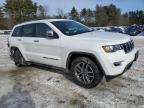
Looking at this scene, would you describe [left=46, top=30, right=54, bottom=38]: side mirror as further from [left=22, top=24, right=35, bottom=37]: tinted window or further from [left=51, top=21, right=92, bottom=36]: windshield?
[left=22, top=24, right=35, bottom=37]: tinted window

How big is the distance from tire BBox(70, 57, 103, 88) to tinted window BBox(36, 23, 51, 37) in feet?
4.94

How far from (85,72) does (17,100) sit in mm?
1797

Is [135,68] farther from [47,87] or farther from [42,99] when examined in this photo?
[42,99]

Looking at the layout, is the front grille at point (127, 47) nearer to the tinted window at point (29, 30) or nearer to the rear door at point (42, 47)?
the rear door at point (42, 47)

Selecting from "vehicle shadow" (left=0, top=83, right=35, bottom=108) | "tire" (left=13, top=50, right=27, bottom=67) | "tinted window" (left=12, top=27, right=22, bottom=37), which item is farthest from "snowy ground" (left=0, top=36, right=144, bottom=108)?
"tinted window" (left=12, top=27, right=22, bottom=37)

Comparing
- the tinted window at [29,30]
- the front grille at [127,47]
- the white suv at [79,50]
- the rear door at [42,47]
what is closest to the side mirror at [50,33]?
the white suv at [79,50]

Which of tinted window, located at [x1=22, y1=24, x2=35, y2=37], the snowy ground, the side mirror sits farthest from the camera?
tinted window, located at [x1=22, y1=24, x2=35, y2=37]

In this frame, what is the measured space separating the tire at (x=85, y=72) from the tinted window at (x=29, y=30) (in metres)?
2.18

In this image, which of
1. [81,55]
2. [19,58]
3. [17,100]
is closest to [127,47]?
[81,55]

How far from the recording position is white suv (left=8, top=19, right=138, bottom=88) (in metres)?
5.30

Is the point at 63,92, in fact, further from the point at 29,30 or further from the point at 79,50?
the point at 29,30

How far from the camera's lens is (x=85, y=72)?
19.1 ft

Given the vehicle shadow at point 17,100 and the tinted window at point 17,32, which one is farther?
the tinted window at point 17,32

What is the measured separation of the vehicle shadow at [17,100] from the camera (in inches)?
196
